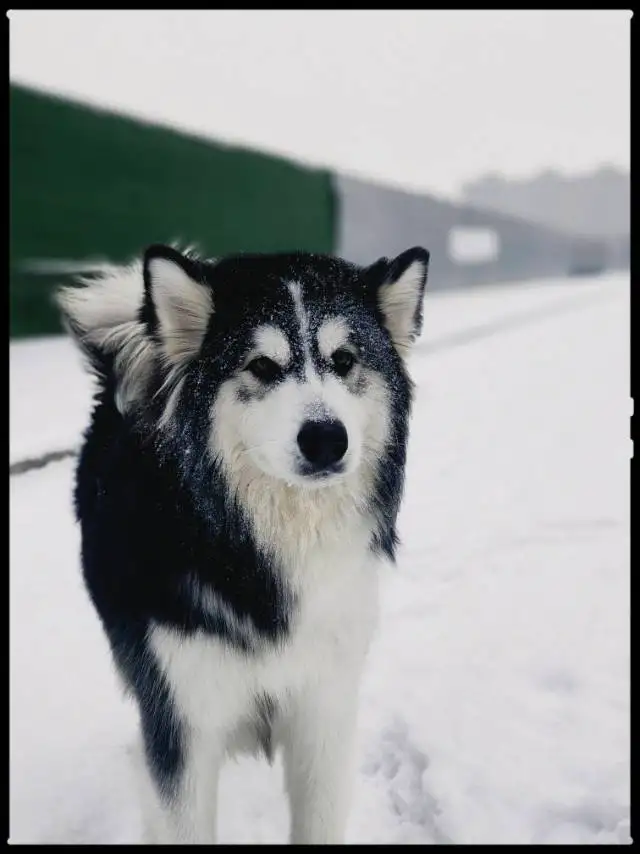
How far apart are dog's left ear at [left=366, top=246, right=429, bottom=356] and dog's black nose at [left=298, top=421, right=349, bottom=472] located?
0.40 meters

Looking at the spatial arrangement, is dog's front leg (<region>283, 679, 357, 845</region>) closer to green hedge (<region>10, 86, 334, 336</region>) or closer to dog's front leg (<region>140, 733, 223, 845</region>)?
dog's front leg (<region>140, 733, 223, 845</region>)

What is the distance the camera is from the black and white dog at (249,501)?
1.67 meters

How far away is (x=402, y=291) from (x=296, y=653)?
916 mm

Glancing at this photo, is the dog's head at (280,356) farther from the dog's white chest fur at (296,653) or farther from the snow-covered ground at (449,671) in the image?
the snow-covered ground at (449,671)

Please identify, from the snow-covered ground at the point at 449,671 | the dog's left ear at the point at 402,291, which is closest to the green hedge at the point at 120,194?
the snow-covered ground at the point at 449,671

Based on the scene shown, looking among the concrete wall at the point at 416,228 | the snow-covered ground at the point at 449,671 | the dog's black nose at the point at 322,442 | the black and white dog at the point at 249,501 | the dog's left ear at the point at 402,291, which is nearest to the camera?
the dog's black nose at the point at 322,442

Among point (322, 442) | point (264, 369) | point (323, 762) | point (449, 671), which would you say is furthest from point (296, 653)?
point (449, 671)

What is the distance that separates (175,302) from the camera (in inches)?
65.9

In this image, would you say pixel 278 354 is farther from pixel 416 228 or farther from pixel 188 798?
pixel 416 228

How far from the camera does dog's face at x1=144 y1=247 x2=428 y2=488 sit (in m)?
1.60

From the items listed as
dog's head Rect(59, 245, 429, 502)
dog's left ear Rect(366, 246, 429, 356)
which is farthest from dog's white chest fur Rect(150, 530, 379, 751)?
dog's left ear Rect(366, 246, 429, 356)

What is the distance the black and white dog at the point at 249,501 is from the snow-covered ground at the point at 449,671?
0.29 meters

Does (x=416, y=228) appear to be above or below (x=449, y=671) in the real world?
above

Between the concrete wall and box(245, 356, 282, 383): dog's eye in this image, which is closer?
box(245, 356, 282, 383): dog's eye
